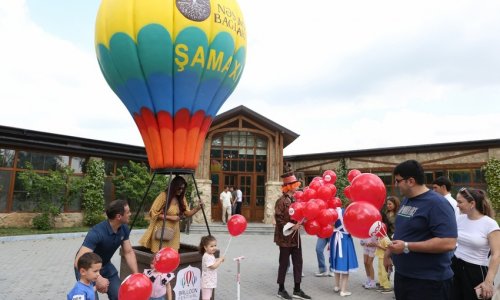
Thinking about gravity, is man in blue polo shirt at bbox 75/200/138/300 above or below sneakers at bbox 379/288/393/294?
above

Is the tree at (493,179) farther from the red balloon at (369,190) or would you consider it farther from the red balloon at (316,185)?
the red balloon at (369,190)

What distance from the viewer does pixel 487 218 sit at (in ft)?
11.0

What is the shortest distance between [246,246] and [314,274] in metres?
4.46

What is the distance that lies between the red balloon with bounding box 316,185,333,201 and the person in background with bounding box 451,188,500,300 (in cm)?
194

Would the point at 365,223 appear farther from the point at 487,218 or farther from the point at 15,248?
the point at 15,248

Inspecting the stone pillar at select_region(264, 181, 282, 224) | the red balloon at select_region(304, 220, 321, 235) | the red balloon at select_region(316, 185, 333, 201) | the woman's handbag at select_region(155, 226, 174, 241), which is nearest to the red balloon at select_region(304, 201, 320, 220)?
the red balloon at select_region(304, 220, 321, 235)

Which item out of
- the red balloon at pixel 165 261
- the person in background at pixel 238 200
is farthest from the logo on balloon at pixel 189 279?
the person in background at pixel 238 200

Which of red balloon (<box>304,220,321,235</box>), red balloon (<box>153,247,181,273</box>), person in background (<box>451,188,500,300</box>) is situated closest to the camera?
person in background (<box>451,188,500,300</box>)

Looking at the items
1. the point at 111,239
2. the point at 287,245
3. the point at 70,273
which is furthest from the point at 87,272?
the point at 70,273

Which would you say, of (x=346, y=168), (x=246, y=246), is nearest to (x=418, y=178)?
(x=246, y=246)

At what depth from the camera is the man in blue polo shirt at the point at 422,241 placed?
2.54 metres

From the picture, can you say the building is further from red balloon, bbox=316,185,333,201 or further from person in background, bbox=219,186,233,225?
red balloon, bbox=316,185,333,201

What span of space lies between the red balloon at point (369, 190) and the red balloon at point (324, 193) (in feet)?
6.40

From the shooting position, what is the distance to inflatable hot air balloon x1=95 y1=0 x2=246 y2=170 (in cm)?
438
